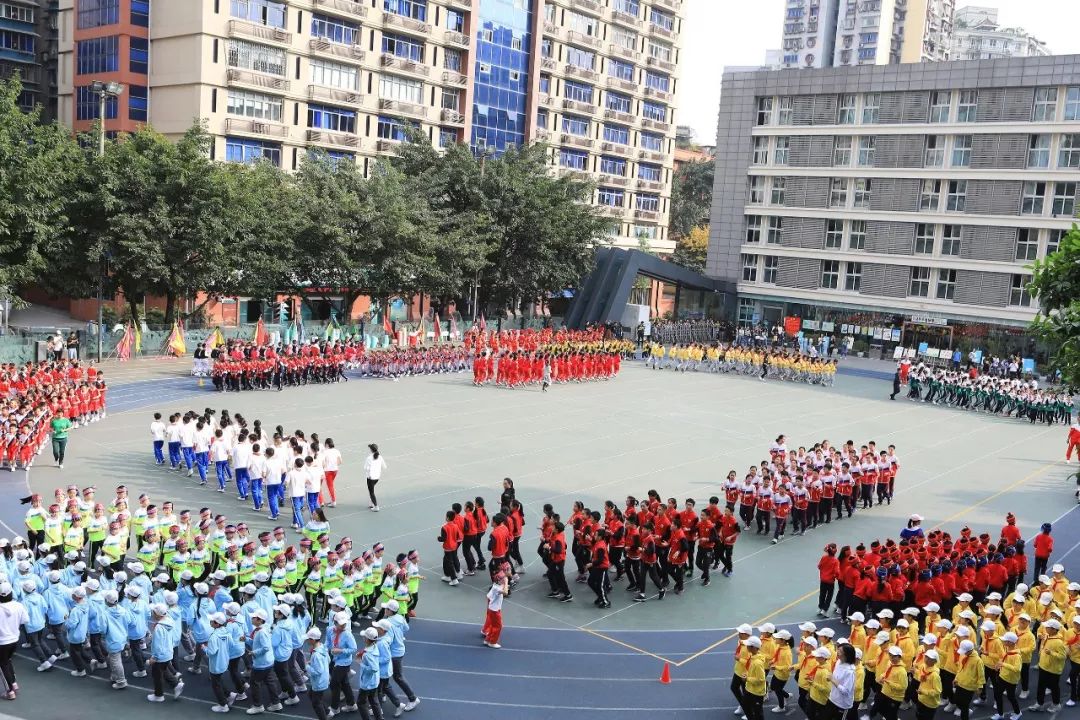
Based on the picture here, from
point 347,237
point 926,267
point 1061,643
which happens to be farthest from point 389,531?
point 926,267

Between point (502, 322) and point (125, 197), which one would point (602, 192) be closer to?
point (502, 322)

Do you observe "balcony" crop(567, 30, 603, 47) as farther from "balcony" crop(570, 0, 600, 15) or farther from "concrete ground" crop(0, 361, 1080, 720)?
"concrete ground" crop(0, 361, 1080, 720)

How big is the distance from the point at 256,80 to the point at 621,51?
97.5ft

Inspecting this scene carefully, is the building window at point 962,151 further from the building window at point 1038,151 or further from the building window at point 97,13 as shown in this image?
the building window at point 97,13

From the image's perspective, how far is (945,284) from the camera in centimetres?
4850

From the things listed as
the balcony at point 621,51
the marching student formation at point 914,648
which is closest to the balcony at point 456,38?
the balcony at point 621,51

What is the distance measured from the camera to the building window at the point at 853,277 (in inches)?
2012

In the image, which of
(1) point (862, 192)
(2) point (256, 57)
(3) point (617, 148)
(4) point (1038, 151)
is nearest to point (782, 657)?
(2) point (256, 57)

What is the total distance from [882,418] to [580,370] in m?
10.2

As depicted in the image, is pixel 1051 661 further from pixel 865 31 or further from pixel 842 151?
pixel 865 31

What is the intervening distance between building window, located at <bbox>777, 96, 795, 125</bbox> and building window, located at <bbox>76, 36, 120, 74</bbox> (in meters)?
33.5

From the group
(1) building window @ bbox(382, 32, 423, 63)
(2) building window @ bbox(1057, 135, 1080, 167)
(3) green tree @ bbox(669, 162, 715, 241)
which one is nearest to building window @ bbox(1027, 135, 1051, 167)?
(2) building window @ bbox(1057, 135, 1080, 167)

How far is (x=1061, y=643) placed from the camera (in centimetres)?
1151

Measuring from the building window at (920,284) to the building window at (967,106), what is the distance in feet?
24.5
